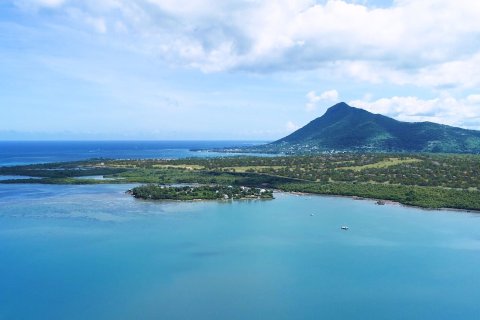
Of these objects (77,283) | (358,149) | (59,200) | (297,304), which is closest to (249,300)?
(297,304)

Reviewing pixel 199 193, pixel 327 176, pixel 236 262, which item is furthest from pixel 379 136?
pixel 236 262

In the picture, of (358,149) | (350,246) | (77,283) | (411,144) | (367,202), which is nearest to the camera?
(77,283)

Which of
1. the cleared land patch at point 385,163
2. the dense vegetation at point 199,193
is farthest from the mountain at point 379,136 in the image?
the dense vegetation at point 199,193

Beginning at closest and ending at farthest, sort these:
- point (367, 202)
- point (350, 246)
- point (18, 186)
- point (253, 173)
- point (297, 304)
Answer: point (297, 304), point (350, 246), point (367, 202), point (18, 186), point (253, 173)

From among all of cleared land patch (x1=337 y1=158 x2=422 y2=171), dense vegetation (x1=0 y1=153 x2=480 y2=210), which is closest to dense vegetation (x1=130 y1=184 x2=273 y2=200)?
dense vegetation (x1=0 y1=153 x2=480 y2=210)

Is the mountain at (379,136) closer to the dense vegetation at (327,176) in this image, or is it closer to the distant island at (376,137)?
the distant island at (376,137)

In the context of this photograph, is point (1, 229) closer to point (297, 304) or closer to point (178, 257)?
point (178, 257)

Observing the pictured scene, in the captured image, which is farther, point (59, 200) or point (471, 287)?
point (59, 200)
